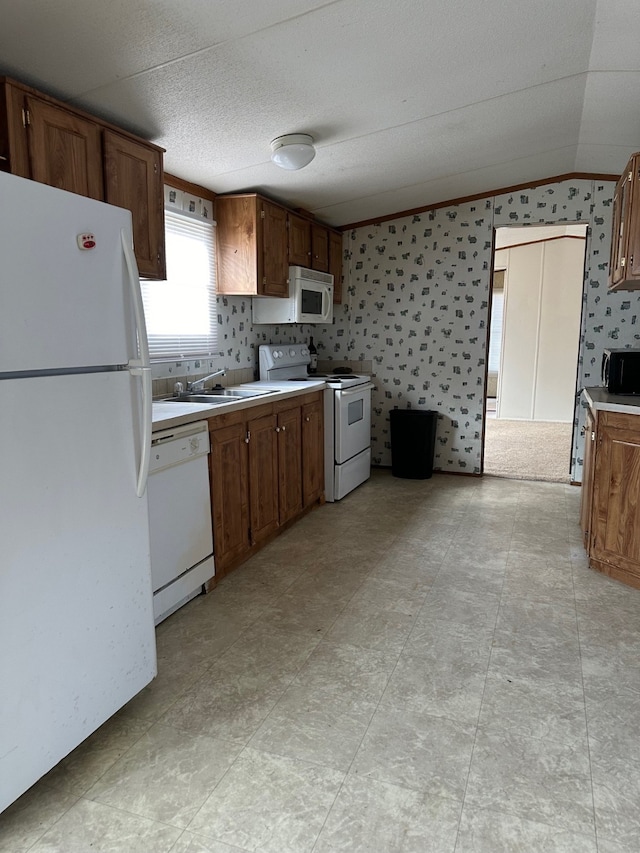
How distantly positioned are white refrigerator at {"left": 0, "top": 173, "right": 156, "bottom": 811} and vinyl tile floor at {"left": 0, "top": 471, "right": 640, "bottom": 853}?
207 millimetres

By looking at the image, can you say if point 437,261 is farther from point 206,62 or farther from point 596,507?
point 206,62

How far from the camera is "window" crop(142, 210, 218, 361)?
3441mm

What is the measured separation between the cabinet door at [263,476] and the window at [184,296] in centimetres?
73

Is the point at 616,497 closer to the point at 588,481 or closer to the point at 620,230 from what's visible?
the point at 588,481

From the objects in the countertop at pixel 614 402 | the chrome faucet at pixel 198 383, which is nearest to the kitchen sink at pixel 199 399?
the chrome faucet at pixel 198 383

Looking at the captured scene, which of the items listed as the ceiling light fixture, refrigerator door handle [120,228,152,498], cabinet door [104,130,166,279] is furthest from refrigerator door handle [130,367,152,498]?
the ceiling light fixture

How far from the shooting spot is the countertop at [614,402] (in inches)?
116

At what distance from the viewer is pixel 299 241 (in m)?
4.55

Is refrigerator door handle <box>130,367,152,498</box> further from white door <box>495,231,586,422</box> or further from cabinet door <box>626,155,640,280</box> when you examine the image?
white door <box>495,231,586,422</box>

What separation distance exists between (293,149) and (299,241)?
1.38m

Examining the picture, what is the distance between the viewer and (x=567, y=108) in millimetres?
3436

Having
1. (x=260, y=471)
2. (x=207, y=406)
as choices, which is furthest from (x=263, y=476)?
(x=207, y=406)

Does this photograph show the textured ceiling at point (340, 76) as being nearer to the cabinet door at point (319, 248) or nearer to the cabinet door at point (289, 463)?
the cabinet door at point (319, 248)

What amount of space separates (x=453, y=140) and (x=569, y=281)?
457 cm
